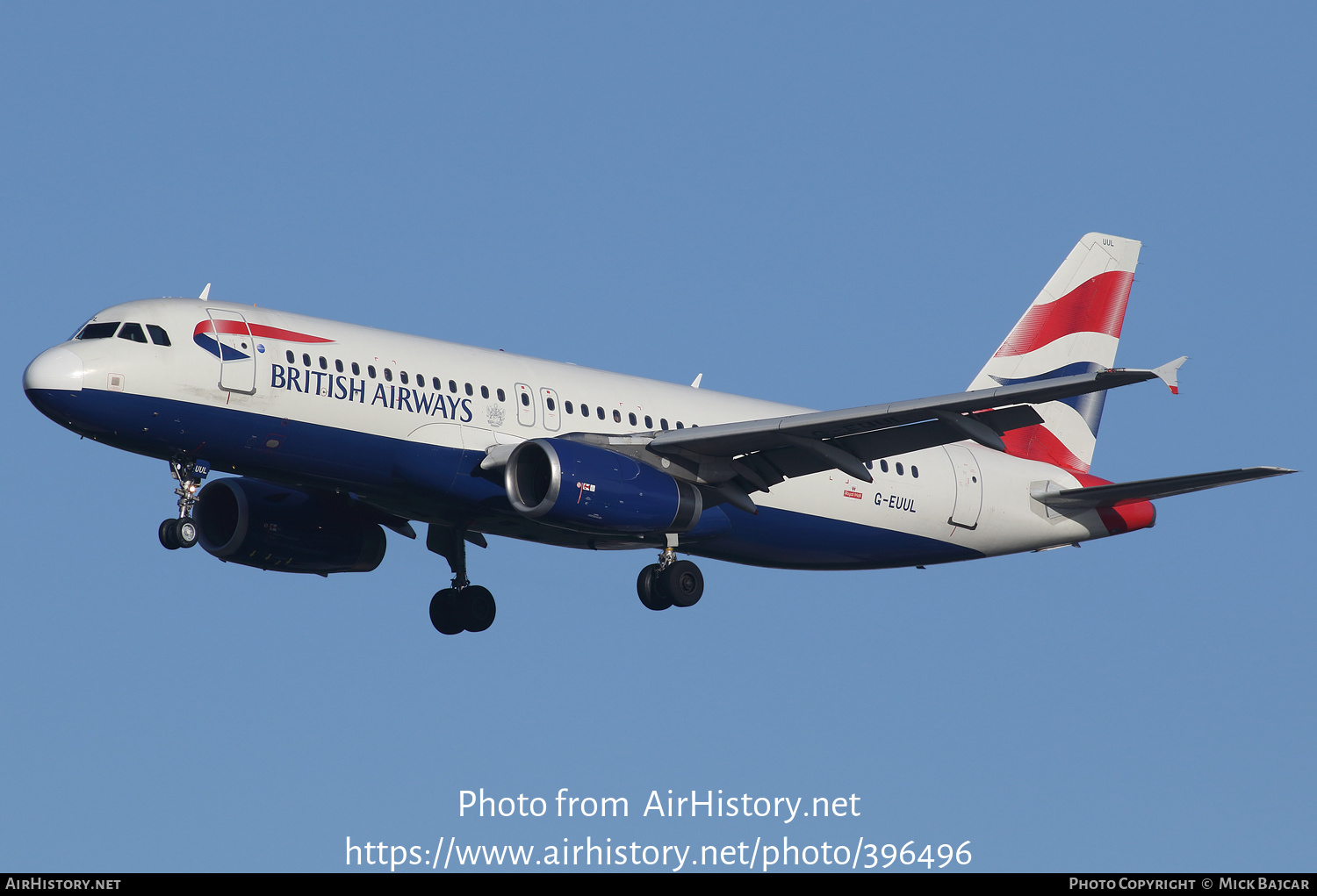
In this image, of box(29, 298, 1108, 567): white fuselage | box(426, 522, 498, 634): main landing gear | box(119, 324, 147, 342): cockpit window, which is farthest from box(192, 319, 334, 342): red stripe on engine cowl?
box(426, 522, 498, 634): main landing gear

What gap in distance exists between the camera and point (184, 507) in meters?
33.1

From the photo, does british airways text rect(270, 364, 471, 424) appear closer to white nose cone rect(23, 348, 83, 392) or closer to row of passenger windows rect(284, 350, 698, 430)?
row of passenger windows rect(284, 350, 698, 430)

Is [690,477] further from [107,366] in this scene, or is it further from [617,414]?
[107,366]

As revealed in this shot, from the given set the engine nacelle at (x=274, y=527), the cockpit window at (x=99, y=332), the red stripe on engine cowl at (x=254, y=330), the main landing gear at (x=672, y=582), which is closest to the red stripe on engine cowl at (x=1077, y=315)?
the main landing gear at (x=672, y=582)

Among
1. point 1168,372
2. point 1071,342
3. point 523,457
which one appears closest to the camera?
point 1168,372

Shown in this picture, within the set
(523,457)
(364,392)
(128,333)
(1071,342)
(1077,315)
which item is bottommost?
(523,457)

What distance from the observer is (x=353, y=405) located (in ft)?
108

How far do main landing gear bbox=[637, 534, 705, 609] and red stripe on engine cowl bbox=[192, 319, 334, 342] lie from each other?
8.44 metres

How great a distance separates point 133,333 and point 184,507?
3.45 metres

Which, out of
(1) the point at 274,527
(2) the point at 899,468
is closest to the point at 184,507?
(1) the point at 274,527

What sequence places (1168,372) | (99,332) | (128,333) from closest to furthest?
(1168,372) < (128,333) < (99,332)

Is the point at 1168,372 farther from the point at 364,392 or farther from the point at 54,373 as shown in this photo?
the point at 54,373

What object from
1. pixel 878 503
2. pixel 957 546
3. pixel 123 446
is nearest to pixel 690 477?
pixel 878 503

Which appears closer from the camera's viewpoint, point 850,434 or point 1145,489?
point 850,434
